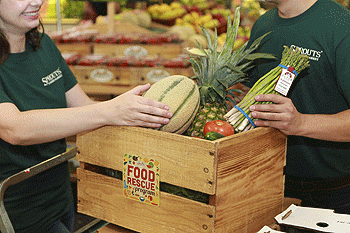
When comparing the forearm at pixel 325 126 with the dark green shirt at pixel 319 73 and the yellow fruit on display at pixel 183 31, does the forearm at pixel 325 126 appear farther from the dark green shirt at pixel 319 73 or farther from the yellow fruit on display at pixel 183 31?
the yellow fruit on display at pixel 183 31

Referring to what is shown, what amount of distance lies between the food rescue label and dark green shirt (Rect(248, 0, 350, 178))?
934 millimetres

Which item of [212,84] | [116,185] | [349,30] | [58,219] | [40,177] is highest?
[349,30]

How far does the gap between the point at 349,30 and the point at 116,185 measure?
4.11 ft

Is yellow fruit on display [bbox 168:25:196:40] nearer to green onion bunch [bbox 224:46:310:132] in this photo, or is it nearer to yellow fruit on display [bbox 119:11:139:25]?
yellow fruit on display [bbox 119:11:139:25]

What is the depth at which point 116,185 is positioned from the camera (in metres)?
1.45

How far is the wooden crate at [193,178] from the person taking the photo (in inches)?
47.2

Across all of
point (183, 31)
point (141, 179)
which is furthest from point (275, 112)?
point (183, 31)

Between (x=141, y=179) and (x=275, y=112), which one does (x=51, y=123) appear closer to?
(x=141, y=179)

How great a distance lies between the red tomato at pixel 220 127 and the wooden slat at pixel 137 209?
0.28m

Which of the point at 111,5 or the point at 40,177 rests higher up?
the point at 111,5

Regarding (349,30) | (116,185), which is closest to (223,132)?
(116,185)

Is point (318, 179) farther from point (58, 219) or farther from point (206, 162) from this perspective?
point (58, 219)

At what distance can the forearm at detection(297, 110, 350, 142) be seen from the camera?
1.47 metres

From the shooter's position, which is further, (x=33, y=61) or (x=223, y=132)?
(x=33, y=61)
